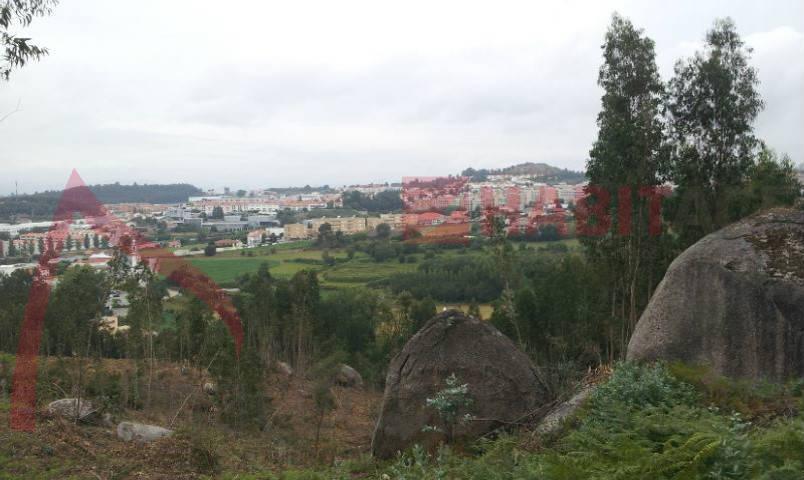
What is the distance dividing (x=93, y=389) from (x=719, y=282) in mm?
14312

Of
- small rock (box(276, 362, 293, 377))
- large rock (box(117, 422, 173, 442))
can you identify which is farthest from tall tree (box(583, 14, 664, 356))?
small rock (box(276, 362, 293, 377))

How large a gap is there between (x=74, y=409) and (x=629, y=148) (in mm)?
14375

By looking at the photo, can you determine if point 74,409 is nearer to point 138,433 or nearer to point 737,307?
point 138,433

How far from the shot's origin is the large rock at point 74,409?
11531 mm

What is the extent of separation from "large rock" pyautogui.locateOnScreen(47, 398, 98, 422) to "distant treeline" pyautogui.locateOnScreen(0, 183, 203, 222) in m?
13.3

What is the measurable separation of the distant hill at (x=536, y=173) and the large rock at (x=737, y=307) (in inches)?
3658

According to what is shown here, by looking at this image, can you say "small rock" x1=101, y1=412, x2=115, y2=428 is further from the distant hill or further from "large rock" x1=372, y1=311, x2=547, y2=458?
the distant hill

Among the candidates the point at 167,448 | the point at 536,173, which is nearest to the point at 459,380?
the point at 167,448

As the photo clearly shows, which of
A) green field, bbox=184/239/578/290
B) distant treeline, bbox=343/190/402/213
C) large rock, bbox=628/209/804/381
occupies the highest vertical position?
distant treeline, bbox=343/190/402/213

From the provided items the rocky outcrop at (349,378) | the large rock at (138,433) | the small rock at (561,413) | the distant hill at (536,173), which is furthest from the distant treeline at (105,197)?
the distant hill at (536,173)

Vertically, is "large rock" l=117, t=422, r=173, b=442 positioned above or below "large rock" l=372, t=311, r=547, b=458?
below

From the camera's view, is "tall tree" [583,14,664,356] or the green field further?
the green field

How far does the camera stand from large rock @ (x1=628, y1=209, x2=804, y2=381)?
8055 mm

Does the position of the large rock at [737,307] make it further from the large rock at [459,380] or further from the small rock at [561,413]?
the large rock at [459,380]
